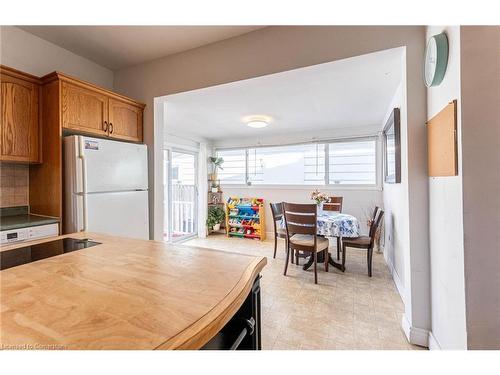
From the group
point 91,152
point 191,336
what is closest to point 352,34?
point 191,336

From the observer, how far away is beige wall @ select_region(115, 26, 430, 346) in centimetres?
161

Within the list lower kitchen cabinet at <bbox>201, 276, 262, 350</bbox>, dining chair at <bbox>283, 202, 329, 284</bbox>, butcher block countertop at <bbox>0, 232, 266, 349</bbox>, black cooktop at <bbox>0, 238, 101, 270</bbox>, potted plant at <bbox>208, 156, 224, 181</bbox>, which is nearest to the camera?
butcher block countertop at <bbox>0, 232, 266, 349</bbox>

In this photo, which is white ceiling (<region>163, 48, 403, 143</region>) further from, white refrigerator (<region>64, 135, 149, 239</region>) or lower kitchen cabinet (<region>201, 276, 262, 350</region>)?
lower kitchen cabinet (<region>201, 276, 262, 350</region>)

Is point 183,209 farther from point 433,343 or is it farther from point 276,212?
point 433,343

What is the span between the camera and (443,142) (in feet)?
4.27

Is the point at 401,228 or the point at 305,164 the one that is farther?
the point at 305,164

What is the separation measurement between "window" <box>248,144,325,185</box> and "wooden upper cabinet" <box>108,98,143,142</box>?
3.11 m

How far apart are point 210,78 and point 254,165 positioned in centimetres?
327

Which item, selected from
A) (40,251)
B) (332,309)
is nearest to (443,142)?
(332,309)

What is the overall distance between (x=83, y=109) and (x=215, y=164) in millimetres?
3616

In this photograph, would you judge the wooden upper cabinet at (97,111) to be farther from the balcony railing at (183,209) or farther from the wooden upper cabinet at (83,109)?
the balcony railing at (183,209)

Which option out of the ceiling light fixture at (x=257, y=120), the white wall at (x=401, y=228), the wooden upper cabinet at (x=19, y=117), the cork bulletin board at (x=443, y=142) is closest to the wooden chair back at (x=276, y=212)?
the ceiling light fixture at (x=257, y=120)

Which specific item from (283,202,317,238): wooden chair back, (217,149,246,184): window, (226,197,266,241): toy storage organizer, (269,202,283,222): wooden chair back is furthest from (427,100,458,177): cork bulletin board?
(217,149,246,184): window

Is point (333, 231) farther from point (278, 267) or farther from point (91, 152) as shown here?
point (91, 152)
